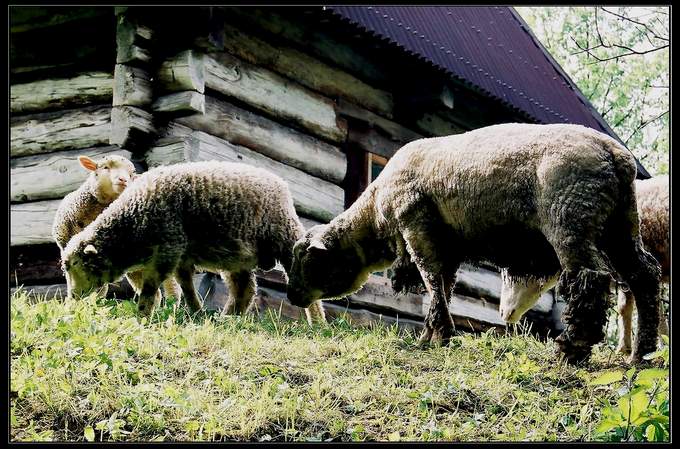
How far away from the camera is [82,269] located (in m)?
6.22

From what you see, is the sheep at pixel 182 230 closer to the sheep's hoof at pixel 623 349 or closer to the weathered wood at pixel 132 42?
the weathered wood at pixel 132 42

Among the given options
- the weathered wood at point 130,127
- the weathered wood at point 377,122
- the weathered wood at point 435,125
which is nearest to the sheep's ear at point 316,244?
the weathered wood at point 130,127

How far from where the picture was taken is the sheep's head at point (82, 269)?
20.3 ft

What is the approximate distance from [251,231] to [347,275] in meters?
0.74

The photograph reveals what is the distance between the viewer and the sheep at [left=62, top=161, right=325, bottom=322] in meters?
6.16

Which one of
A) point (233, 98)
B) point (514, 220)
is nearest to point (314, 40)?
point (233, 98)

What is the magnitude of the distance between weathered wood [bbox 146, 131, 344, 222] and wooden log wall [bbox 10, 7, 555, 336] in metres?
0.01

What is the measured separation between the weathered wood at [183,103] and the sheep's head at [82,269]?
1.56 meters

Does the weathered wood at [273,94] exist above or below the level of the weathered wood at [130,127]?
above

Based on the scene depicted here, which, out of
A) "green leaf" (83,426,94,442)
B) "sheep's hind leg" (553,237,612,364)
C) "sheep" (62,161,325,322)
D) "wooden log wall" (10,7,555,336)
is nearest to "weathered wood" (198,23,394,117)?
"wooden log wall" (10,7,555,336)

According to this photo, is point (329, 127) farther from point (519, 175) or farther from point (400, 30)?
point (519, 175)

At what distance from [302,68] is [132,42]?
1797 mm

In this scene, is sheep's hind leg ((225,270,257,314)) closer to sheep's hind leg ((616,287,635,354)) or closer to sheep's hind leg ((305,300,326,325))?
sheep's hind leg ((305,300,326,325))

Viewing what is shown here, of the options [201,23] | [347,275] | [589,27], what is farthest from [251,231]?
[589,27]
